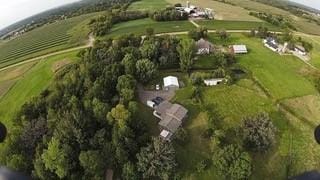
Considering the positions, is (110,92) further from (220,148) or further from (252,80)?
(252,80)

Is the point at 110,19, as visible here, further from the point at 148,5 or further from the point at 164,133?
the point at 164,133

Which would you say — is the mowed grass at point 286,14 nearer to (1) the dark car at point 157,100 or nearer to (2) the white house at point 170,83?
(2) the white house at point 170,83

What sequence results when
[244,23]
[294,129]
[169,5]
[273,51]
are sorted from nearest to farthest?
1. [294,129]
2. [273,51]
3. [244,23]
4. [169,5]

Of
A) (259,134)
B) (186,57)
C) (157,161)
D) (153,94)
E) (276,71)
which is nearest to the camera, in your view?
(157,161)

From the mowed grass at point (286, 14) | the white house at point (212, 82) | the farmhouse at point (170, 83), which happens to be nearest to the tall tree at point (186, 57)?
the farmhouse at point (170, 83)

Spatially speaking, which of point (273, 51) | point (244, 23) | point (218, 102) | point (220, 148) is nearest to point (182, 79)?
point (218, 102)

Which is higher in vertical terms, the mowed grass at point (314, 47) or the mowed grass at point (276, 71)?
the mowed grass at point (276, 71)

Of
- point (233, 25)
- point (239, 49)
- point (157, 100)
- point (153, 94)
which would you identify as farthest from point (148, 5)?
point (157, 100)
